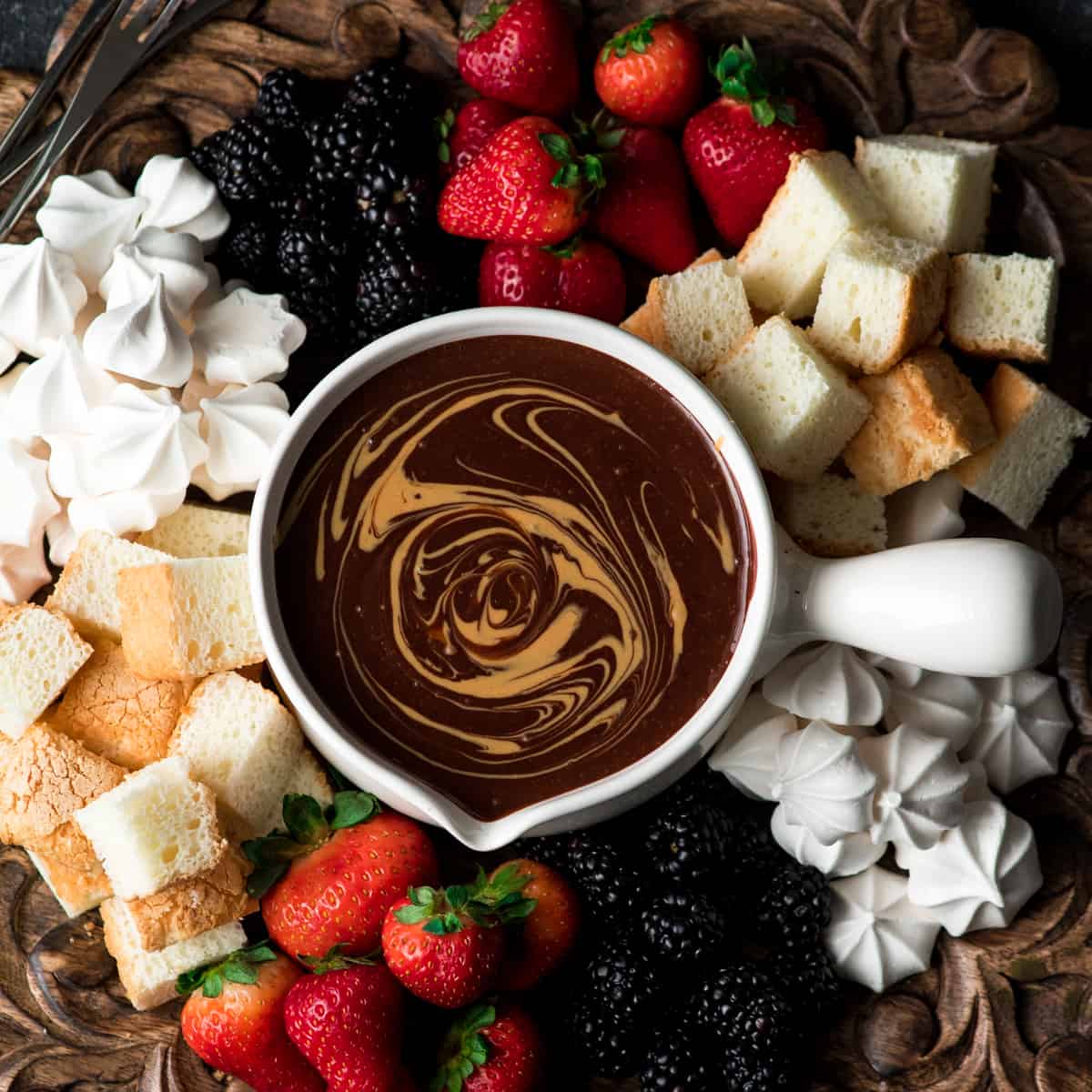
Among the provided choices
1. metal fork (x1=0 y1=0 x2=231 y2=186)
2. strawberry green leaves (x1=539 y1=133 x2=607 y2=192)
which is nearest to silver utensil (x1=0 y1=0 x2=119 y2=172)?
metal fork (x1=0 y1=0 x2=231 y2=186)

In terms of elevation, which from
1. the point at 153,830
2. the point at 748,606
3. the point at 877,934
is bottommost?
the point at 877,934

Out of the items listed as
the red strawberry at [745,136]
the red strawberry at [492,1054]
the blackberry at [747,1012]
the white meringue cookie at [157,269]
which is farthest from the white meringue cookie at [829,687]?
the white meringue cookie at [157,269]

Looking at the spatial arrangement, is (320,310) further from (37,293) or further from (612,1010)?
(612,1010)

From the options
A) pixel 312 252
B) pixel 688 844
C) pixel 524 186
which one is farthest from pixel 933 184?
pixel 688 844

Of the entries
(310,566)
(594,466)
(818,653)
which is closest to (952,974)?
(818,653)

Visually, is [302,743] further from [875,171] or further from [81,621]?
[875,171]
